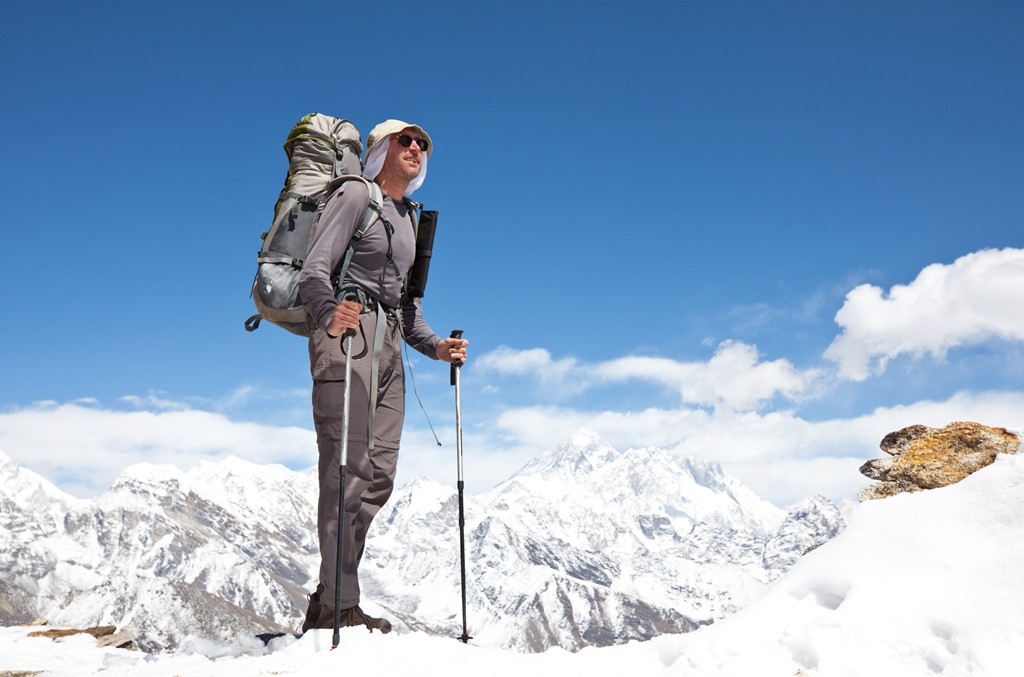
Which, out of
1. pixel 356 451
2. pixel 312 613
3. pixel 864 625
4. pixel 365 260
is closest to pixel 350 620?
pixel 312 613

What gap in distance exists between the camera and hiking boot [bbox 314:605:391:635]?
7.01m

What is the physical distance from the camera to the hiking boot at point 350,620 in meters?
7.01

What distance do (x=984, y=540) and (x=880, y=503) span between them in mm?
925

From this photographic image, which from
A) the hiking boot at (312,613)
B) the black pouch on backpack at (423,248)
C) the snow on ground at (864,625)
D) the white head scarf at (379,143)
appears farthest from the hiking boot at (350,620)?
the white head scarf at (379,143)

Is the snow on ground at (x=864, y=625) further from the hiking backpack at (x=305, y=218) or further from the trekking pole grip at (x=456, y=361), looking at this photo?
the hiking backpack at (x=305, y=218)

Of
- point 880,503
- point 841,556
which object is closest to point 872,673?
point 841,556

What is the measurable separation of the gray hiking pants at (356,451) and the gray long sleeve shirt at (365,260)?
0.39 meters

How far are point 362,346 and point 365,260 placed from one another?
884mm

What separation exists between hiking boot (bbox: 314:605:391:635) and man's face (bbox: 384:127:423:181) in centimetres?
432

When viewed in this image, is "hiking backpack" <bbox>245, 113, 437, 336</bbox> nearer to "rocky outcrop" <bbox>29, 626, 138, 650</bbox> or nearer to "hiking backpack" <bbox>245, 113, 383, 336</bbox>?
"hiking backpack" <bbox>245, 113, 383, 336</bbox>

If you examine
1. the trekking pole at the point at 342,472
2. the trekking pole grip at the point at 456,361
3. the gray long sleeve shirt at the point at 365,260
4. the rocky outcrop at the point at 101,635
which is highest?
the gray long sleeve shirt at the point at 365,260

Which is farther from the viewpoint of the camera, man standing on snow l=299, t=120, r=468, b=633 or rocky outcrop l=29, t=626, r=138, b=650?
rocky outcrop l=29, t=626, r=138, b=650

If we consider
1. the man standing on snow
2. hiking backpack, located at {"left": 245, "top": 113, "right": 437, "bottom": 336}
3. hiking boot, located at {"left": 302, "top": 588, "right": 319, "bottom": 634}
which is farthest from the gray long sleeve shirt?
hiking boot, located at {"left": 302, "top": 588, "right": 319, "bottom": 634}

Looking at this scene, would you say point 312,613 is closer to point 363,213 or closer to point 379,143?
point 363,213
